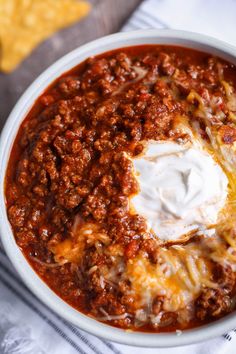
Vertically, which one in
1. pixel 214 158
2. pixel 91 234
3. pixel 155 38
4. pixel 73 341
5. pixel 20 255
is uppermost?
pixel 155 38

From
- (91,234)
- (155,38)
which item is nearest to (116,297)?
(91,234)

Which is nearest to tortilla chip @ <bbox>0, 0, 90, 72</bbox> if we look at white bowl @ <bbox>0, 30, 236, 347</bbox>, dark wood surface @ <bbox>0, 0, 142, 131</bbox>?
dark wood surface @ <bbox>0, 0, 142, 131</bbox>

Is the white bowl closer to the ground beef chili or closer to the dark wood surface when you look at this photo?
the ground beef chili

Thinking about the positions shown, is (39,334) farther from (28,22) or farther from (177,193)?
(28,22)

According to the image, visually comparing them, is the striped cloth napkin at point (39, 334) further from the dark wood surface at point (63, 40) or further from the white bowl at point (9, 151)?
the dark wood surface at point (63, 40)

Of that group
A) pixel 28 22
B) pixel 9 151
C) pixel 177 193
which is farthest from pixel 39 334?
pixel 28 22

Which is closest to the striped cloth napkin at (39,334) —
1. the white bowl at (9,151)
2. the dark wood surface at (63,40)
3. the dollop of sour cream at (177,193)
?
the white bowl at (9,151)

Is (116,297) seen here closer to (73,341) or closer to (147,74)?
(73,341)
